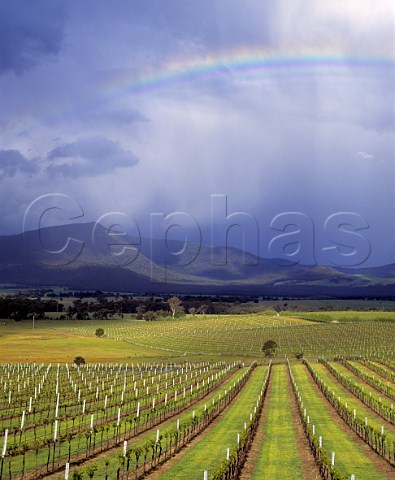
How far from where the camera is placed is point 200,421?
4338 cm

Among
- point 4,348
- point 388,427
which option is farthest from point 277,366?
point 4,348

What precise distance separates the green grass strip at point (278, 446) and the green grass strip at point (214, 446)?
74.9 inches

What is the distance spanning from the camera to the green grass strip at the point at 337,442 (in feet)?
102

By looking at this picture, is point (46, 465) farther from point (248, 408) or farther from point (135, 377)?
point (135, 377)

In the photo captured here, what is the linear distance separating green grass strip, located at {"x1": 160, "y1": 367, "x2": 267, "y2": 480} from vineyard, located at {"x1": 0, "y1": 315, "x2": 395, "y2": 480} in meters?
0.07

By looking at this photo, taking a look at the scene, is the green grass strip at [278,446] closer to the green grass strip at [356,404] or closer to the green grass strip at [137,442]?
the green grass strip at [356,404]

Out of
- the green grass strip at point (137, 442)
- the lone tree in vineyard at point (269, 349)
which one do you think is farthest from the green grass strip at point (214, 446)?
the lone tree in vineyard at point (269, 349)

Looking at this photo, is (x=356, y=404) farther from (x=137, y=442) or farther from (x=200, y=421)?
(x=137, y=442)

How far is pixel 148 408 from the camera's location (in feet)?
166

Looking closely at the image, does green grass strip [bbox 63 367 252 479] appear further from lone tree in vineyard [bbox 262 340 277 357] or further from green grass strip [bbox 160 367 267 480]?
lone tree in vineyard [bbox 262 340 277 357]

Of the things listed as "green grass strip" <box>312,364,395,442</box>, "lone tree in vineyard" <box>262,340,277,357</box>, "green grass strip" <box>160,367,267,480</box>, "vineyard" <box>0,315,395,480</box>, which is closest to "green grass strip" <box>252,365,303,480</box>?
"vineyard" <box>0,315,395,480</box>

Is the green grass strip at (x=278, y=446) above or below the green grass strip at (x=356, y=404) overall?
above

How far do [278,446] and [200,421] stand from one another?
8648mm

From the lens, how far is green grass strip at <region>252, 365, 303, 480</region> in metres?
30.2
